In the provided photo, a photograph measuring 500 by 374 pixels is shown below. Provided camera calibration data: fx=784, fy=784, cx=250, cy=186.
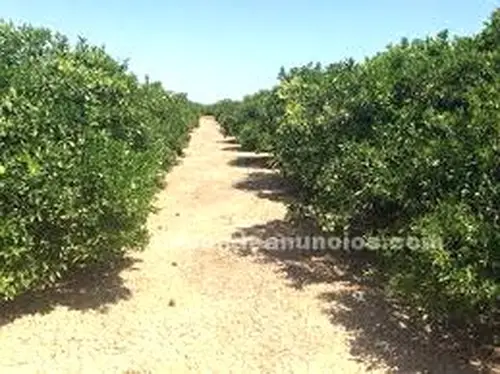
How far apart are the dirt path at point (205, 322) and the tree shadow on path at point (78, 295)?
30 mm

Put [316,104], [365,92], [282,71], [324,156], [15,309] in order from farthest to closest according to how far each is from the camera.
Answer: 1. [282,71]
2. [316,104]
3. [324,156]
4. [365,92]
5. [15,309]

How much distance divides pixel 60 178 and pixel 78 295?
330 cm

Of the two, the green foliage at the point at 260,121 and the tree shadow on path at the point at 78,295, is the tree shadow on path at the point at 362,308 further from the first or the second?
the green foliage at the point at 260,121

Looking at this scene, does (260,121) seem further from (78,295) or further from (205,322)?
(205,322)

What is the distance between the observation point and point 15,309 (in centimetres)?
1623

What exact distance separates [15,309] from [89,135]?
392cm

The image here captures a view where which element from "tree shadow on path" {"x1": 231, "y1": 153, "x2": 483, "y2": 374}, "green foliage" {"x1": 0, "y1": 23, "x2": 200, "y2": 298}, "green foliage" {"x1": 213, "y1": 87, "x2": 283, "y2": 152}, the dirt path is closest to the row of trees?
"tree shadow on path" {"x1": 231, "y1": 153, "x2": 483, "y2": 374}

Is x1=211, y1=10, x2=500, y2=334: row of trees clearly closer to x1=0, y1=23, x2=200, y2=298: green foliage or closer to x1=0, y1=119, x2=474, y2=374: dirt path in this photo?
x1=0, y1=119, x2=474, y2=374: dirt path

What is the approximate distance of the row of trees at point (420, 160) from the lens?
1317 cm

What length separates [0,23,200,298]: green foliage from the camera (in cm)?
1466

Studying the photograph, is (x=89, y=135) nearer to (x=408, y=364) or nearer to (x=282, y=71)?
(x=408, y=364)

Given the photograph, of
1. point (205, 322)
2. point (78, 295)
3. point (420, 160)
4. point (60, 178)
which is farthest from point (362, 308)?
point (60, 178)

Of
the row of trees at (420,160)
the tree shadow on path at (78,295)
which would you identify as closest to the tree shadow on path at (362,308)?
the row of trees at (420,160)

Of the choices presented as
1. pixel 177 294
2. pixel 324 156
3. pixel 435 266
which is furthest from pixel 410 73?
pixel 177 294
